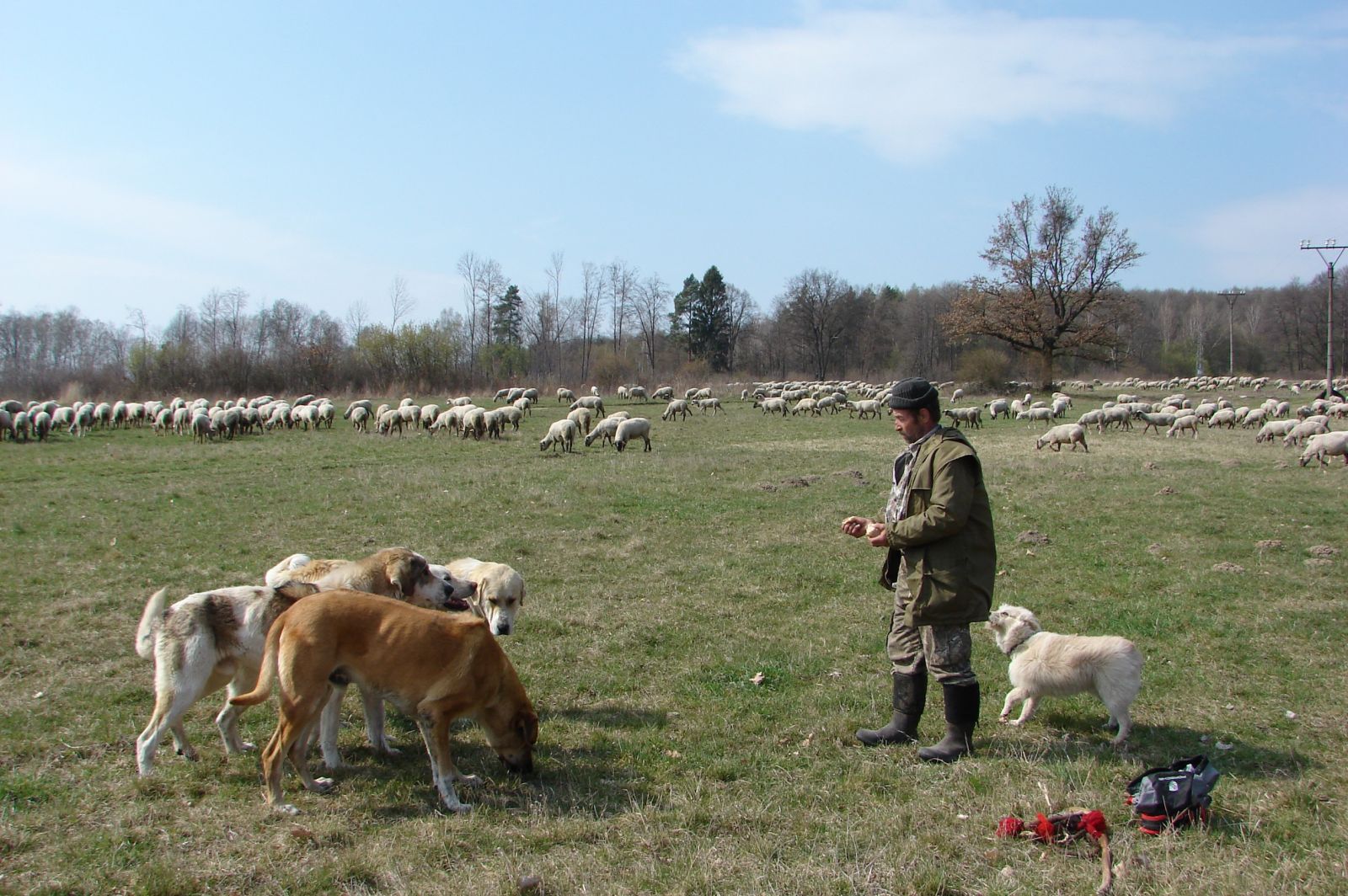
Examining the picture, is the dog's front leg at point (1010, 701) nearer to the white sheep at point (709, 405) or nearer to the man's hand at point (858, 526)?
the man's hand at point (858, 526)

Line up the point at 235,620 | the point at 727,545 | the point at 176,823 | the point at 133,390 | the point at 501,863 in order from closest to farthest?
the point at 501,863 → the point at 176,823 → the point at 235,620 → the point at 727,545 → the point at 133,390

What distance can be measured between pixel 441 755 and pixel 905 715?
9.57ft

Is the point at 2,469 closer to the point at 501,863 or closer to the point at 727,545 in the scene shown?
the point at 727,545

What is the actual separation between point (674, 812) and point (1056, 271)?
6366cm

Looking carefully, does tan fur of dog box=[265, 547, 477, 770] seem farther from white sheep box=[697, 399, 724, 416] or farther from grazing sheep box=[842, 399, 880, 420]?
white sheep box=[697, 399, 724, 416]

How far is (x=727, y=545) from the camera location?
1216 centimetres

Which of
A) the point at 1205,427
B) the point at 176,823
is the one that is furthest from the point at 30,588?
→ the point at 1205,427

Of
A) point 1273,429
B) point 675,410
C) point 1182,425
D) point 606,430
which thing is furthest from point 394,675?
point 675,410

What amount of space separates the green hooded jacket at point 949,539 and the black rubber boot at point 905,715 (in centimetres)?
51

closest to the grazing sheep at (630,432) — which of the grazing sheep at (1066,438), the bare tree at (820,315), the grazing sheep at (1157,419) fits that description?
the grazing sheep at (1066,438)

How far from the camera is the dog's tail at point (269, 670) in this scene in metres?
4.68

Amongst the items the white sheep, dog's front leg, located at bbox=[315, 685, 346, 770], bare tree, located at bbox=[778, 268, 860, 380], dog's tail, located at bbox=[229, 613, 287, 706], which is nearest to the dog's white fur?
dog's front leg, located at bbox=[315, 685, 346, 770]

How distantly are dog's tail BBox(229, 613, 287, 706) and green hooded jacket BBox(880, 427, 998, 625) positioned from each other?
3654mm

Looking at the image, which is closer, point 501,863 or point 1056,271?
point 501,863
